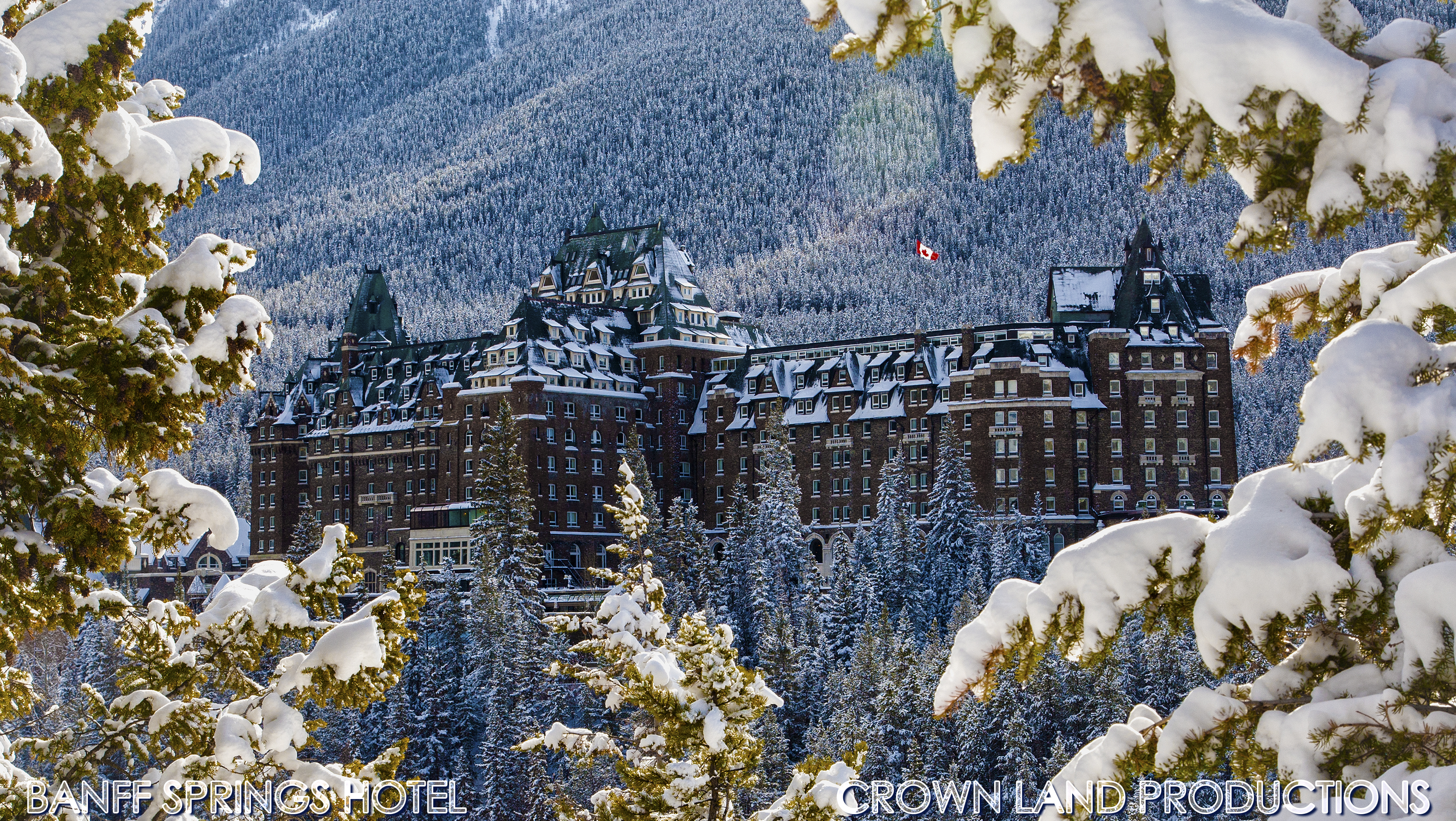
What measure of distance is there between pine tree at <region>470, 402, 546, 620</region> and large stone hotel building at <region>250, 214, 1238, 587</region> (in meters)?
6.22

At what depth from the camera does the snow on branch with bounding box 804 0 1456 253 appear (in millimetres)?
6766

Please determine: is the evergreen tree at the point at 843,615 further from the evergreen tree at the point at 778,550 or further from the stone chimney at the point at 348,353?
the stone chimney at the point at 348,353

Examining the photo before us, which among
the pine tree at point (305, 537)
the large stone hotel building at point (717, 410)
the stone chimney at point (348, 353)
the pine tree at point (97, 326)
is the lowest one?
the pine tree at point (97, 326)

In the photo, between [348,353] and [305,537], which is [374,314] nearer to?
[348,353]

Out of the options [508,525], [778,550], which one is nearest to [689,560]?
[778,550]

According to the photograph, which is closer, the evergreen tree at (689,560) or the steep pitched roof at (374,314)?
the evergreen tree at (689,560)

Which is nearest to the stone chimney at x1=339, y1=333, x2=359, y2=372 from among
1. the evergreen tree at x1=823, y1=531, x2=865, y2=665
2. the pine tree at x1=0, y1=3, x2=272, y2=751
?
the evergreen tree at x1=823, y1=531, x2=865, y2=665

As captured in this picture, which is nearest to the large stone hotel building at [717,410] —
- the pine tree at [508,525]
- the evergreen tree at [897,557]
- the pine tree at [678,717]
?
the evergreen tree at [897,557]

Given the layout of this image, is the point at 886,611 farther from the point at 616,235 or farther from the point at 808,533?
the point at 616,235

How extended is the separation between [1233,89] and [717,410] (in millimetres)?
104318

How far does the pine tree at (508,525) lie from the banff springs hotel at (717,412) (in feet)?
16.9

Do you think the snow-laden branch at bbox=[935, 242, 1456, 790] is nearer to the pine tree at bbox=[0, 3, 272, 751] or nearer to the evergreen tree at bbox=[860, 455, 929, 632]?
the pine tree at bbox=[0, 3, 272, 751]

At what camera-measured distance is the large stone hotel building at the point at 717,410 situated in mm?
97938

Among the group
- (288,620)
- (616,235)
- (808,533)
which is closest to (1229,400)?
(808,533)
